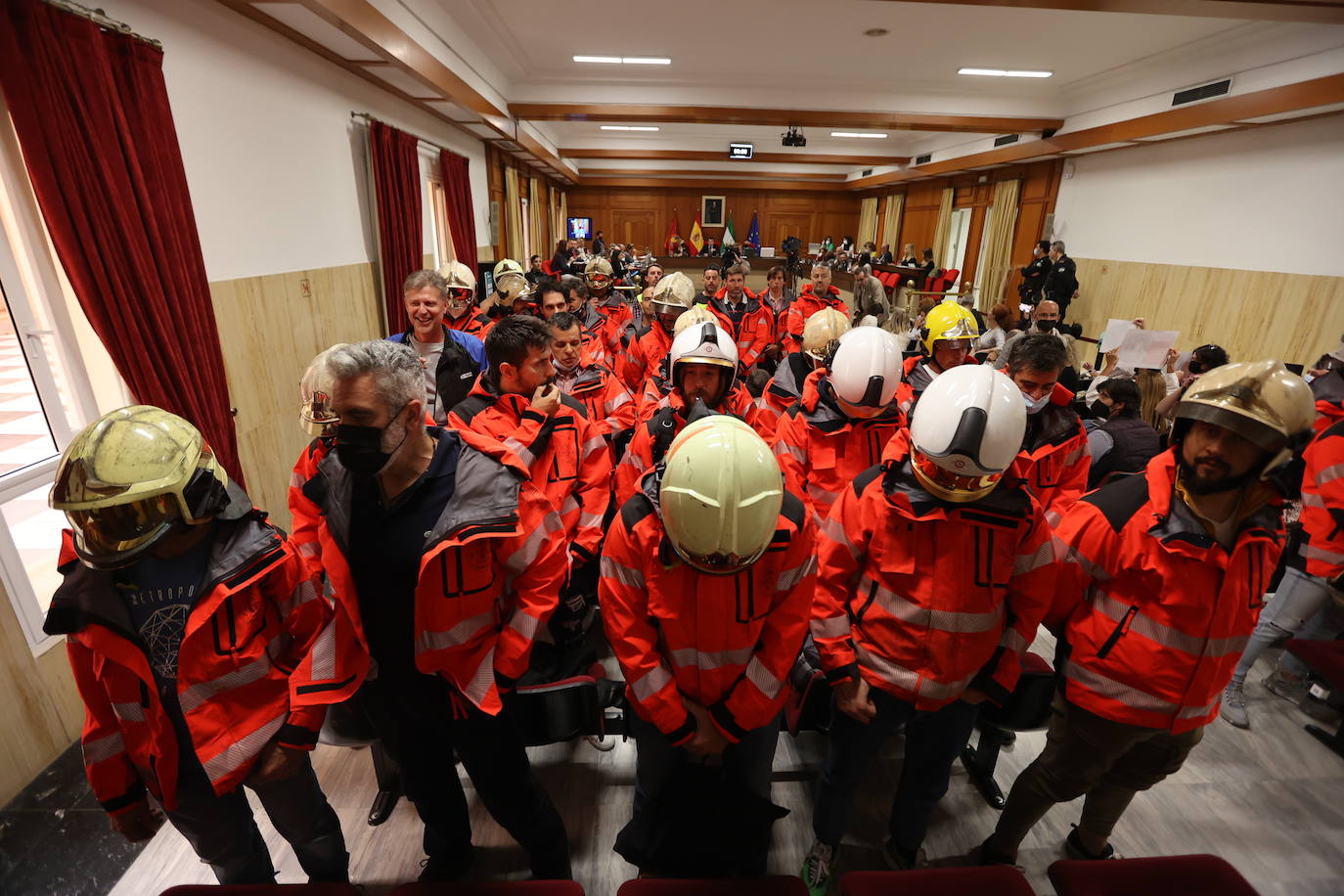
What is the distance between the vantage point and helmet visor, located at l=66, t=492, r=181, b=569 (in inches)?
50.2

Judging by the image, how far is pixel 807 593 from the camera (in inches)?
62.5

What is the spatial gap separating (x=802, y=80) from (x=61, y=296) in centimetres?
864

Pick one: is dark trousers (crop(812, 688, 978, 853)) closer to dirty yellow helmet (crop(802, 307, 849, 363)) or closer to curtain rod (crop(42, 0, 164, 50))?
dirty yellow helmet (crop(802, 307, 849, 363))

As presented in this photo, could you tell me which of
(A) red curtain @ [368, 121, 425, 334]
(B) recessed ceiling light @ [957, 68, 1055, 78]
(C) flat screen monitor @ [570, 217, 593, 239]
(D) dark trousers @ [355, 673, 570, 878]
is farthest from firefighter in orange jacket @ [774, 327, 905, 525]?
(C) flat screen monitor @ [570, 217, 593, 239]

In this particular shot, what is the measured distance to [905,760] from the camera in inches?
73.9

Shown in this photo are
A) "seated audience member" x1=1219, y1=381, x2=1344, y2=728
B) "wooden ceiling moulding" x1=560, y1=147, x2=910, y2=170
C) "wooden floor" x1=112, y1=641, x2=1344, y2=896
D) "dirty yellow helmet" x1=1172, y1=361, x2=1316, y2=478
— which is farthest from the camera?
"wooden ceiling moulding" x1=560, y1=147, x2=910, y2=170

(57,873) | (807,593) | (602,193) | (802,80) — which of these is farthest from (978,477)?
(602,193)

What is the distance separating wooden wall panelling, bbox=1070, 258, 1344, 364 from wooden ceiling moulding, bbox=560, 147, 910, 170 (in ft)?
22.1

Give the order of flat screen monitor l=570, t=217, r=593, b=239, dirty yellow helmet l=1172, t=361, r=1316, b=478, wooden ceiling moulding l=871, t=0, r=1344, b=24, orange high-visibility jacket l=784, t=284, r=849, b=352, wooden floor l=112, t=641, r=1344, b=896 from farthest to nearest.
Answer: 1. flat screen monitor l=570, t=217, r=593, b=239
2. orange high-visibility jacket l=784, t=284, r=849, b=352
3. wooden ceiling moulding l=871, t=0, r=1344, b=24
4. wooden floor l=112, t=641, r=1344, b=896
5. dirty yellow helmet l=1172, t=361, r=1316, b=478

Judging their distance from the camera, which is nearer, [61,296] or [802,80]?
[61,296]

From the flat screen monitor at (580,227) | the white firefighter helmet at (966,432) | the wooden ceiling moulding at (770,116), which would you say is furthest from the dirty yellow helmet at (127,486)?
the flat screen monitor at (580,227)

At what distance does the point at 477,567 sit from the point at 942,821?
2147 mm

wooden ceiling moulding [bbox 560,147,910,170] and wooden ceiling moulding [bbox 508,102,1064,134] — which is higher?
wooden ceiling moulding [bbox 560,147,910,170]

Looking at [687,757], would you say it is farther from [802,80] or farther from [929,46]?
[802,80]
